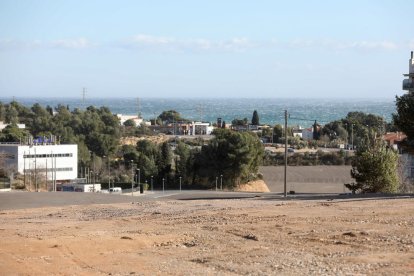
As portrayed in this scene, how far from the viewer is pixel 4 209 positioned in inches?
1315

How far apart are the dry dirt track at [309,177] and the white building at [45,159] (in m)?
18.6

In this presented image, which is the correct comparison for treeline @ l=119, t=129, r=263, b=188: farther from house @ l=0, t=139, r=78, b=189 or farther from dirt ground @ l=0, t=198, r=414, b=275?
dirt ground @ l=0, t=198, r=414, b=275

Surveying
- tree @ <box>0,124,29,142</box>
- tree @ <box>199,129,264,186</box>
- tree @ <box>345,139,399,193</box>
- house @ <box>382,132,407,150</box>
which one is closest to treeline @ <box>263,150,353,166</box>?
house @ <box>382,132,407,150</box>

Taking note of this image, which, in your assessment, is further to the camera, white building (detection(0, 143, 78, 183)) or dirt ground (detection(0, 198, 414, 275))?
white building (detection(0, 143, 78, 183))

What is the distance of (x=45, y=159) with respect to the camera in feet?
236

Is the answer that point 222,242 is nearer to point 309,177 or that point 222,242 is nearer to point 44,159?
point 309,177

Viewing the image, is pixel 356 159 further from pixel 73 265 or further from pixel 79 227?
pixel 73 265

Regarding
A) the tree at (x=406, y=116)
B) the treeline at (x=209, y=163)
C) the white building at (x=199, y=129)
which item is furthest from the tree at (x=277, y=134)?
the tree at (x=406, y=116)

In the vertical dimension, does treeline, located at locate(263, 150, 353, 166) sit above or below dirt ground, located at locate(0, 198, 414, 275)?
below

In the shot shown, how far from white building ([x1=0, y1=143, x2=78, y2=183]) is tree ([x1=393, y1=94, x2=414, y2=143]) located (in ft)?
126

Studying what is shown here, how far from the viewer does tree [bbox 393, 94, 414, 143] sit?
36.2 metres

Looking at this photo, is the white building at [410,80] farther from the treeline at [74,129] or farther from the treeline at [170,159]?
the treeline at [74,129]

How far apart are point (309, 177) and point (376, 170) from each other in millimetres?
31443

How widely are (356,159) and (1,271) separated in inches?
1203
